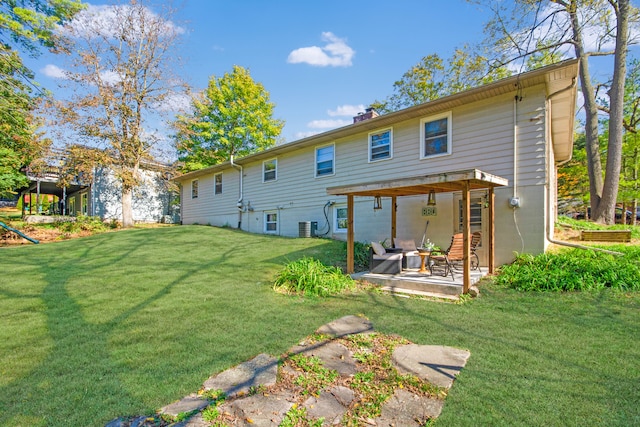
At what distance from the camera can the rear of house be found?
271 inches

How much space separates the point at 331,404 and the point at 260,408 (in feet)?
1.78

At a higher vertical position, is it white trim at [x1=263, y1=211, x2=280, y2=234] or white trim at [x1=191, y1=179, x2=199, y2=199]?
white trim at [x1=191, y1=179, x2=199, y2=199]

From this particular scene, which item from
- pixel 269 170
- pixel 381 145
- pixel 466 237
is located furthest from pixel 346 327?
pixel 269 170

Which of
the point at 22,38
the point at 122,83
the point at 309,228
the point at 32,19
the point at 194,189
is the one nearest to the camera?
the point at 32,19

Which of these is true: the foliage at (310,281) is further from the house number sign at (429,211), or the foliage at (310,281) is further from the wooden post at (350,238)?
the house number sign at (429,211)

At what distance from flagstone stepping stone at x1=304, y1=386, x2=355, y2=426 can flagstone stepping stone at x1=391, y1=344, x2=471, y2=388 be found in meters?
0.65

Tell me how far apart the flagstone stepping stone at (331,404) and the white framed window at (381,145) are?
7.80 meters

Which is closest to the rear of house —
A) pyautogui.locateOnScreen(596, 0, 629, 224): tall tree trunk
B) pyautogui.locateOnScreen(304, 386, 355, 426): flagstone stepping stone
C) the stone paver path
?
pyautogui.locateOnScreen(596, 0, 629, 224): tall tree trunk

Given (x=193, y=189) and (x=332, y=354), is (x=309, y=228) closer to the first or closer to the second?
(x=332, y=354)


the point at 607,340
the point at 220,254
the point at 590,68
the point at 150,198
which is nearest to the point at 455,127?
the point at 607,340

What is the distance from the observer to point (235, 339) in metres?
3.55

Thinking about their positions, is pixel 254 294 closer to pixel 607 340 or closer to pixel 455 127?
pixel 607 340

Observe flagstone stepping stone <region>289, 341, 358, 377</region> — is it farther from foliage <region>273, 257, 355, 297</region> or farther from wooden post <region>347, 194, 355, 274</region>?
wooden post <region>347, 194, 355, 274</region>

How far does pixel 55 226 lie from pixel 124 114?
6.39 metres
